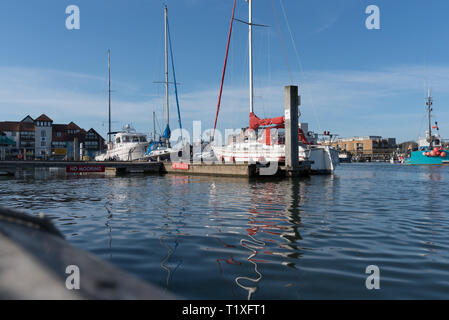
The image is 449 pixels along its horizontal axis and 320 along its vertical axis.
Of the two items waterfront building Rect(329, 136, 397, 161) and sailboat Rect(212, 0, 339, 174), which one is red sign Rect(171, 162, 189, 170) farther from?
waterfront building Rect(329, 136, 397, 161)

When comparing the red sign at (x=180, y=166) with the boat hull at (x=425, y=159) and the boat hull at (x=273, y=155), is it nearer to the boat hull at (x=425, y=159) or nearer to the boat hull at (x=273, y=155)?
the boat hull at (x=273, y=155)

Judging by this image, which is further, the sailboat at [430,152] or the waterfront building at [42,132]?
the waterfront building at [42,132]

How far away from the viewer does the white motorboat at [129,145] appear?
4319 cm

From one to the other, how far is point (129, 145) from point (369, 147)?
127108mm

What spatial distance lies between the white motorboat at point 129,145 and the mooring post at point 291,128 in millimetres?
24755

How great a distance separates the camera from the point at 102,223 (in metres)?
7.81

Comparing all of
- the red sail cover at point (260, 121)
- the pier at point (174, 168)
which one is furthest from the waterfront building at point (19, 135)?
the red sail cover at point (260, 121)

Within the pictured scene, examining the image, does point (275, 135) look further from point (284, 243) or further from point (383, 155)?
point (383, 155)

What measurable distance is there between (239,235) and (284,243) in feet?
3.42

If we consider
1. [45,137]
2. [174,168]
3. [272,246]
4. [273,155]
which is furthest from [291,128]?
[45,137]

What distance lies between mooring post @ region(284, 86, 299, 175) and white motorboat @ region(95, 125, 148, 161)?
24.8 metres

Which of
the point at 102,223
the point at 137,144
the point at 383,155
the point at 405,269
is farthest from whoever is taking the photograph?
the point at 383,155

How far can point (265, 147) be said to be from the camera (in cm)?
2878
